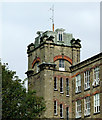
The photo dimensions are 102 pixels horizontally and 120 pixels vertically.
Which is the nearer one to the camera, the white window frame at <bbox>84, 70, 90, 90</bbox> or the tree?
the tree

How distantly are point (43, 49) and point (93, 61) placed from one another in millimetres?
7617

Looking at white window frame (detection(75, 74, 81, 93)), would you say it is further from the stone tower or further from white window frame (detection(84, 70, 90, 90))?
white window frame (detection(84, 70, 90, 90))

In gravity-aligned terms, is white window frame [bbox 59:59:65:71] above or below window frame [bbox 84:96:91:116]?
above

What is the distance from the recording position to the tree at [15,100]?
157 feet

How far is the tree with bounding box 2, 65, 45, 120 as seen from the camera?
4784 centimetres

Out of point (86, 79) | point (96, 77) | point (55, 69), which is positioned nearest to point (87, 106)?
point (86, 79)

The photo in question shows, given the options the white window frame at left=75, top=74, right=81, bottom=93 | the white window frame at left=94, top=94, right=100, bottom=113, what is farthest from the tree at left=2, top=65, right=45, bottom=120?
the white window frame at left=75, top=74, right=81, bottom=93

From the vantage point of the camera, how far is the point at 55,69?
5962cm

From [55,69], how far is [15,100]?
12.3 metres

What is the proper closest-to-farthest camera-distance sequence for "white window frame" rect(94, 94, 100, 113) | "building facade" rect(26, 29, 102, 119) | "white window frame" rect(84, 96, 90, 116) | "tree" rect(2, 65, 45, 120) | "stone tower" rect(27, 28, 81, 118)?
"tree" rect(2, 65, 45, 120), "white window frame" rect(94, 94, 100, 113), "white window frame" rect(84, 96, 90, 116), "building facade" rect(26, 29, 102, 119), "stone tower" rect(27, 28, 81, 118)

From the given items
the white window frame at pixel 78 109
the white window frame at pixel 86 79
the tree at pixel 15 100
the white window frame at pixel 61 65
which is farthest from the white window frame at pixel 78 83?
the tree at pixel 15 100

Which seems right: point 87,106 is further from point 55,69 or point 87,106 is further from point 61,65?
point 61,65

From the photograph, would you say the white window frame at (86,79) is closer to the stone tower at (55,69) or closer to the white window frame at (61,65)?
the stone tower at (55,69)

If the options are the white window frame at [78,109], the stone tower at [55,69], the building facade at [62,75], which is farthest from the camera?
the stone tower at [55,69]
